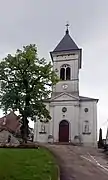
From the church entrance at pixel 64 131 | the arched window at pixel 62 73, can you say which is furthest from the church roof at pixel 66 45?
the church entrance at pixel 64 131

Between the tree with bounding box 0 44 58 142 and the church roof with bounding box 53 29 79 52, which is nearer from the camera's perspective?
the tree with bounding box 0 44 58 142

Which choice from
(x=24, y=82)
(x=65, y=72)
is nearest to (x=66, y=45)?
(x=65, y=72)

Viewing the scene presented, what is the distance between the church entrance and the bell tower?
4685 millimetres

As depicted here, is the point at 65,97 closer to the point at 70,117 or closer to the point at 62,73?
the point at 70,117

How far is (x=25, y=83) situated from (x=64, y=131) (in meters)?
14.4

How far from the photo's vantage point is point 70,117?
1799 inches

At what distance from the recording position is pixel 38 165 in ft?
52.5

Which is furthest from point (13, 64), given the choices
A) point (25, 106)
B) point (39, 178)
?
point (39, 178)

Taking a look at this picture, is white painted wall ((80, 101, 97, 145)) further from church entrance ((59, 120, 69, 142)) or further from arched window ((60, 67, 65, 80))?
arched window ((60, 67, 65, 80))

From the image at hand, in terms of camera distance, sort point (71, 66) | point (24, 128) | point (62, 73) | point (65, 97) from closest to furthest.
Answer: point (24, 128) < point (65, 97) < point (71, 66) < point (62, 73)

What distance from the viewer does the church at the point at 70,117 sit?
44.6 metres

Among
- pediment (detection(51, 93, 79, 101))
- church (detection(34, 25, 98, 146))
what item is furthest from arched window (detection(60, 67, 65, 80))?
pediment (detection(51, 93, 79, 101))

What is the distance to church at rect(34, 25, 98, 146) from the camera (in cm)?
4462

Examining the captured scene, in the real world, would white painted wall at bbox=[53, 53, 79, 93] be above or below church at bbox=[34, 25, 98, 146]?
above
